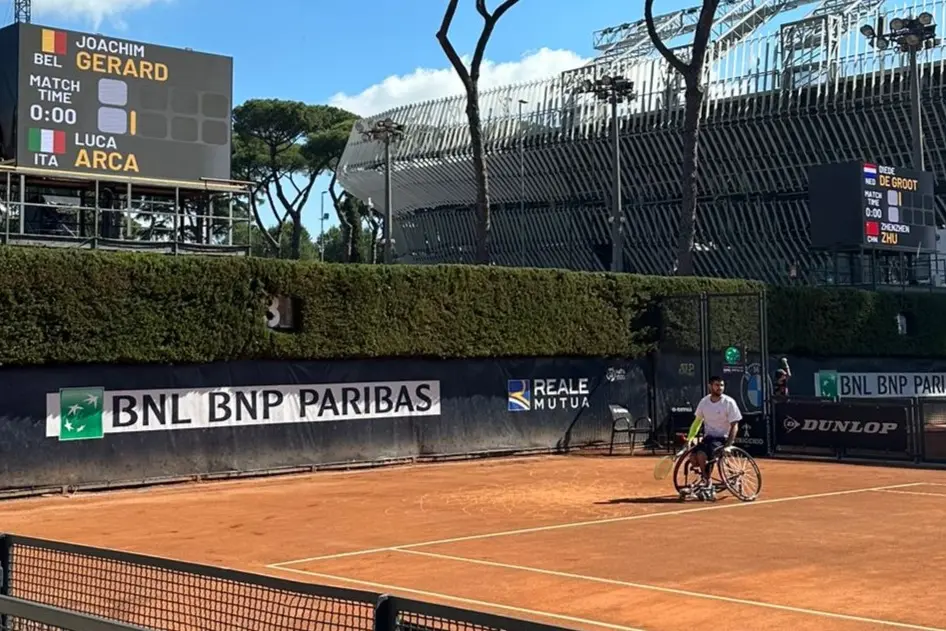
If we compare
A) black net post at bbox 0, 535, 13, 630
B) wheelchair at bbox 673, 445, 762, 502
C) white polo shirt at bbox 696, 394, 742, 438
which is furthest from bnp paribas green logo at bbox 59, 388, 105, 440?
black net post at bbox 0, 535, 13, 630

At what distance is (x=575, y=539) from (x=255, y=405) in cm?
1004

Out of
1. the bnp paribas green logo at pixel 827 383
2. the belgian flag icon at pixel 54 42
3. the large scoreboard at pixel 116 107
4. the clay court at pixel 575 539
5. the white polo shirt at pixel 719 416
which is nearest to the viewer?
the clay court at pixel 575 539

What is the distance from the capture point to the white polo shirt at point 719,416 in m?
17.0

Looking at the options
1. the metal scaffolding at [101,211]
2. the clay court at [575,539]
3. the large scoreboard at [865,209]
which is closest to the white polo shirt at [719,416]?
the clay court at [575,539]

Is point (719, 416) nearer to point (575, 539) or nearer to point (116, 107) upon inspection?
point (575, 539)

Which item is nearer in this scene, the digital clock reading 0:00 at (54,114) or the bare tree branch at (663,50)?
the digital clock reading 0:00 at (54,114)

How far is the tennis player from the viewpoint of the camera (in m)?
17.0

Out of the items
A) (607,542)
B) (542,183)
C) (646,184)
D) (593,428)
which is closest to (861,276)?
(593,428)

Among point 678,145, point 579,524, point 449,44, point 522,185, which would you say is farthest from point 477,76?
point 522,185

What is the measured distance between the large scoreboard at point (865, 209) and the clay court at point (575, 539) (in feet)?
40.2

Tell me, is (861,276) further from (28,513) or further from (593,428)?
(28,513)

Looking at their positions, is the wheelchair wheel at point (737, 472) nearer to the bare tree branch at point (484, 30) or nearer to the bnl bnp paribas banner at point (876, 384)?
the bnl bnp paribas banner at point (876, 384)

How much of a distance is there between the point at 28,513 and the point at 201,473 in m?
4.34

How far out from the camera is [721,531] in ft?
46.0
